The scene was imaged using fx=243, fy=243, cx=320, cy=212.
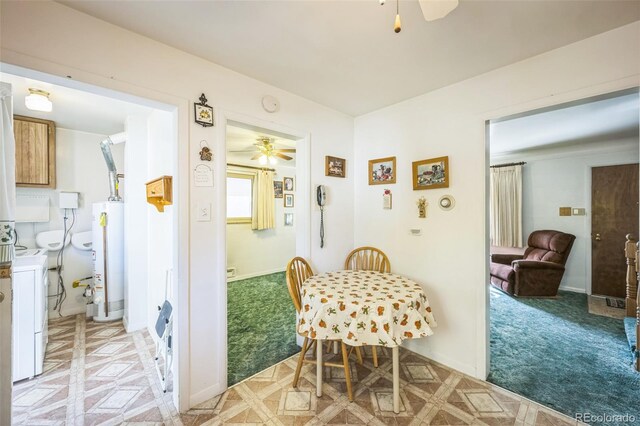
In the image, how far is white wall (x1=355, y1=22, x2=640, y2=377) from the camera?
5.08 ft

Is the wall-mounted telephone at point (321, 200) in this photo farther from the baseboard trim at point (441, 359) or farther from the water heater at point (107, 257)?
the water heater at point (107, 257)

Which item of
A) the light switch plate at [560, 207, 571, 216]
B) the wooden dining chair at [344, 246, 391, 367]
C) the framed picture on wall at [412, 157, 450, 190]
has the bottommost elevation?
the wooden dining chair at [344, 246, 391, 367]

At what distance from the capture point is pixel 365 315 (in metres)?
1.59

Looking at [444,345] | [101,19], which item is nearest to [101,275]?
[101,19]

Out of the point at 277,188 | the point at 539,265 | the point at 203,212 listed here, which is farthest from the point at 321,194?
the point at 539,265

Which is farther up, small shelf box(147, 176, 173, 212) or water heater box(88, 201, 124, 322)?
small shelf box(147, 176, 173, 212)

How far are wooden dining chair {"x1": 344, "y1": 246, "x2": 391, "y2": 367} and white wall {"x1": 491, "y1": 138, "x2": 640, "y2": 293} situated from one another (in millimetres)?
4029

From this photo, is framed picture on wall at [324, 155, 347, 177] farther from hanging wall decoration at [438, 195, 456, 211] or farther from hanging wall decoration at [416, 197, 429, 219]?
hanging wall decoration at [438, 195, 456, 211]

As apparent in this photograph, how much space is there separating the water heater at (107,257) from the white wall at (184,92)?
1.93m

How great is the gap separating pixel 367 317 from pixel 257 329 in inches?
69.0

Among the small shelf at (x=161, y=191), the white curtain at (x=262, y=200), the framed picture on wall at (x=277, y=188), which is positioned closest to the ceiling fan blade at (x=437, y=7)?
the small shelf at (x=161, y=191)

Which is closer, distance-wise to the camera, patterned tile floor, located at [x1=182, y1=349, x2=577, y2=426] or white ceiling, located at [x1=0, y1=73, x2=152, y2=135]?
patterned tile floor, located at [x1=182, y1=349, x2=577, y2=426]

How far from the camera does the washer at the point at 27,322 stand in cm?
195

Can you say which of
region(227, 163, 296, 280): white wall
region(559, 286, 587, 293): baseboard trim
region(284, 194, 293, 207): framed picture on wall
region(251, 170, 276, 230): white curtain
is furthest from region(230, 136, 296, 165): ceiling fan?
region(559, 286, 587, 293): baseboard trim
